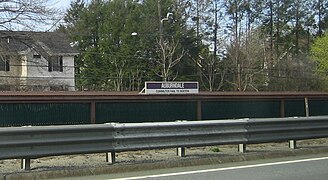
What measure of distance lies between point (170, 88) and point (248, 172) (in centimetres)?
712

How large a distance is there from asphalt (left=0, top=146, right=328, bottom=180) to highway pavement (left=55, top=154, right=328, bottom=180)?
180mm

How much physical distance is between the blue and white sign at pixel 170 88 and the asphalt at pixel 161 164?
5010 millimetres

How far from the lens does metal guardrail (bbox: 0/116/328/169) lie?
858cm

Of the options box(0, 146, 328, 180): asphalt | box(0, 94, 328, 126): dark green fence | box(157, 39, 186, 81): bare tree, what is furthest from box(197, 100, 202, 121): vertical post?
box(157, 39, 186, 81): bare tree

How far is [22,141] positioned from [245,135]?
4741 mm

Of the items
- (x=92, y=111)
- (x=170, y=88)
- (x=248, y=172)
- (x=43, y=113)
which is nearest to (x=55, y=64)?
(x=170, y=88)

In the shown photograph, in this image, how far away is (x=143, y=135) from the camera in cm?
977

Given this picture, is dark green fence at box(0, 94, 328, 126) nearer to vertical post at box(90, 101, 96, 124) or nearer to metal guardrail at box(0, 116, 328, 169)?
vertical post at box(90, 101, 96, 124)

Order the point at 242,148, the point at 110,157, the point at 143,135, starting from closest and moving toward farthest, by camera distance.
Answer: the point at 143,135
the point at 110,157
the point at 242,148

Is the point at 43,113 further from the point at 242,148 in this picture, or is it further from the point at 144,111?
the point at 242,148

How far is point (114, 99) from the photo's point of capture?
14758 millimetres

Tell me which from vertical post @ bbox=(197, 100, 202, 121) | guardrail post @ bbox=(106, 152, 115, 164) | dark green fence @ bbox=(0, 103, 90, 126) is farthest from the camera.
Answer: vertical post @ bbox=(197, 100, 202, 121)

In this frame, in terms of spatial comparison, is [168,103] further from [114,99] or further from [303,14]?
[303,14]

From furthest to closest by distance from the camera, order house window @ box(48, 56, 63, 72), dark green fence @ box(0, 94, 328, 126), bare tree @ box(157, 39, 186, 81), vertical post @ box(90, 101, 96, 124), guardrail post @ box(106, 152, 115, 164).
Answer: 1. bare tree @ box(157, 39, 186, 81)
2. house window @ box(48, 56, 63, 72)
3. vertical post @ box(90, 101, 96, 124)
4. dark green fence @ box(0, 94, 328, 126)
5. guardrail post @ box(106, 152, 115, 164)
